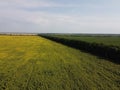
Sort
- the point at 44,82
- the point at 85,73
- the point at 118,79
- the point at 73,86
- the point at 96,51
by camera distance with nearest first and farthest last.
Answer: the point at 73,86
the point at 44,82
the point at 118,79
the point at 85,73
the point at 96,51

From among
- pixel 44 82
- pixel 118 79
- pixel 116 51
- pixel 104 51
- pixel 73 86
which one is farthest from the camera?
pixel 104 51

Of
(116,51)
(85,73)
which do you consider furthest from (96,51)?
(85,73)

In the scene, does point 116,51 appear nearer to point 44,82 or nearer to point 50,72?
point 50,72

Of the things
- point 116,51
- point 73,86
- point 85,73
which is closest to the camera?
point 73,86

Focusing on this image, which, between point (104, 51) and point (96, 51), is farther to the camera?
point (96, 51)

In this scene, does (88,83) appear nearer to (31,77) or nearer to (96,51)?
(31,77)

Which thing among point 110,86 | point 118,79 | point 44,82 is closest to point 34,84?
point 44,82

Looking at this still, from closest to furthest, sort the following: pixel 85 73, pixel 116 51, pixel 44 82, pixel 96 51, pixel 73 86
A: pixel 73 86 → pixel 44 82 → pixel 85 73 → pixel 116 51 → pixel 96 51

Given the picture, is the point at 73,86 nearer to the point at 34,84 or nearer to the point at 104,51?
the point at 34,84

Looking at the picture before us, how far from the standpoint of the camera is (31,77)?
496 inches

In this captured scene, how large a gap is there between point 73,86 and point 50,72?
3.71 meters

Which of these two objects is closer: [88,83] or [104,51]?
[88,83]

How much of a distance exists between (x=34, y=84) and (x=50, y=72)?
328cm

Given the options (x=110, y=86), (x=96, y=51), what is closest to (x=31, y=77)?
(x=110, y=86)
